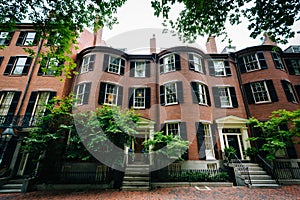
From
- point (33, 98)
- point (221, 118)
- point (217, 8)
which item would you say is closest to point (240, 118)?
point (221, 118)

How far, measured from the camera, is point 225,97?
13656 mm

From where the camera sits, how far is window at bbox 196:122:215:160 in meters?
10.8

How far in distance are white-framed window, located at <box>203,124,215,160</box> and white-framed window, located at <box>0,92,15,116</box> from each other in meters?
16.5

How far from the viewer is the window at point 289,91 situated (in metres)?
12.4

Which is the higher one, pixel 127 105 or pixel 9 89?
pixel 9 89

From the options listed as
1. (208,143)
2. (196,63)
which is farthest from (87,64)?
(208,143)

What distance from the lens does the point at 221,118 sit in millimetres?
12398

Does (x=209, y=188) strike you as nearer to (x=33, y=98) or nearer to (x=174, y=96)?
(x=174, y=96)

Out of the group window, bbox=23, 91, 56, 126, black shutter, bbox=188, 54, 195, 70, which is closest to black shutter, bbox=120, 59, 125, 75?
window, bbox=23, 91, 56, 126

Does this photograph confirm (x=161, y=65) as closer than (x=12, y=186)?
No

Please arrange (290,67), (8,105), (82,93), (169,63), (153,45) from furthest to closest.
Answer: (153,45), (290,67), (169,63), (82,93), (8,105)

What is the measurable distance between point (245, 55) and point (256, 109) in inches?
223

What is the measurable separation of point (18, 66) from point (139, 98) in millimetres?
11840

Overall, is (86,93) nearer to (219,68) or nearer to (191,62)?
(191,62)
